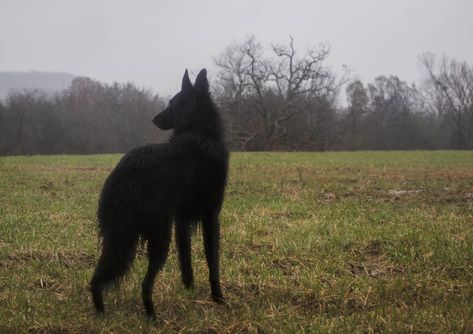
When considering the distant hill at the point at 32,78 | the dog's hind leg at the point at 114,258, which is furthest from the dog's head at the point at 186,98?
the distant hill at the point at 32,78

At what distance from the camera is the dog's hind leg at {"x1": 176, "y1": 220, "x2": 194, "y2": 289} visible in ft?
12.0

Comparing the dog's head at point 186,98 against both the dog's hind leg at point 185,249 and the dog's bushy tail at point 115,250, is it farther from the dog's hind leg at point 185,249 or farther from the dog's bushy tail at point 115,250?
the dog's bushy tail at point 115,250

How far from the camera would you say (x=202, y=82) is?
3.78m

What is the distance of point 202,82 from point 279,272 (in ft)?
6.21

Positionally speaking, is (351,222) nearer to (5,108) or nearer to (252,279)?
(252,279)

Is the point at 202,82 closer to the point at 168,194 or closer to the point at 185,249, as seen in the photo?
the point at 168,194

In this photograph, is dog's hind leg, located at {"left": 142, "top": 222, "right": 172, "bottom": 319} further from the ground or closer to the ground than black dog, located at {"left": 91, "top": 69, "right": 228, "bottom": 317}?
closer to the ground

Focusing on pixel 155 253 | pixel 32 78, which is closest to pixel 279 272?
pixel 155 253

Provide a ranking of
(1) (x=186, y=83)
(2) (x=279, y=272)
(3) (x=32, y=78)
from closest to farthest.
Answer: (1) (x=186, y=83) → (2) (x=279, y=272) → (3) (x=32, y=78)

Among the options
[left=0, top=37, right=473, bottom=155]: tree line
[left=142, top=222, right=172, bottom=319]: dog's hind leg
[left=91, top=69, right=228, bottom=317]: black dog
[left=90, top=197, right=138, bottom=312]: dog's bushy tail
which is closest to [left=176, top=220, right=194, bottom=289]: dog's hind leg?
[left=91, top=69, right=228, bottom=317]: black dog

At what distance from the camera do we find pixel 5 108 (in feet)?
155

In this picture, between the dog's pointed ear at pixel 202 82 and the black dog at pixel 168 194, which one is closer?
the black dog at pixel 168 194

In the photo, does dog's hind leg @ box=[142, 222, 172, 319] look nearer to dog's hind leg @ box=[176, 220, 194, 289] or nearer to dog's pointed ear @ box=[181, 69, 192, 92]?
dog's hind leg @ box=[176, 220, 194, 289]

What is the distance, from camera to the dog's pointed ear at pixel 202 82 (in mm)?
3760
